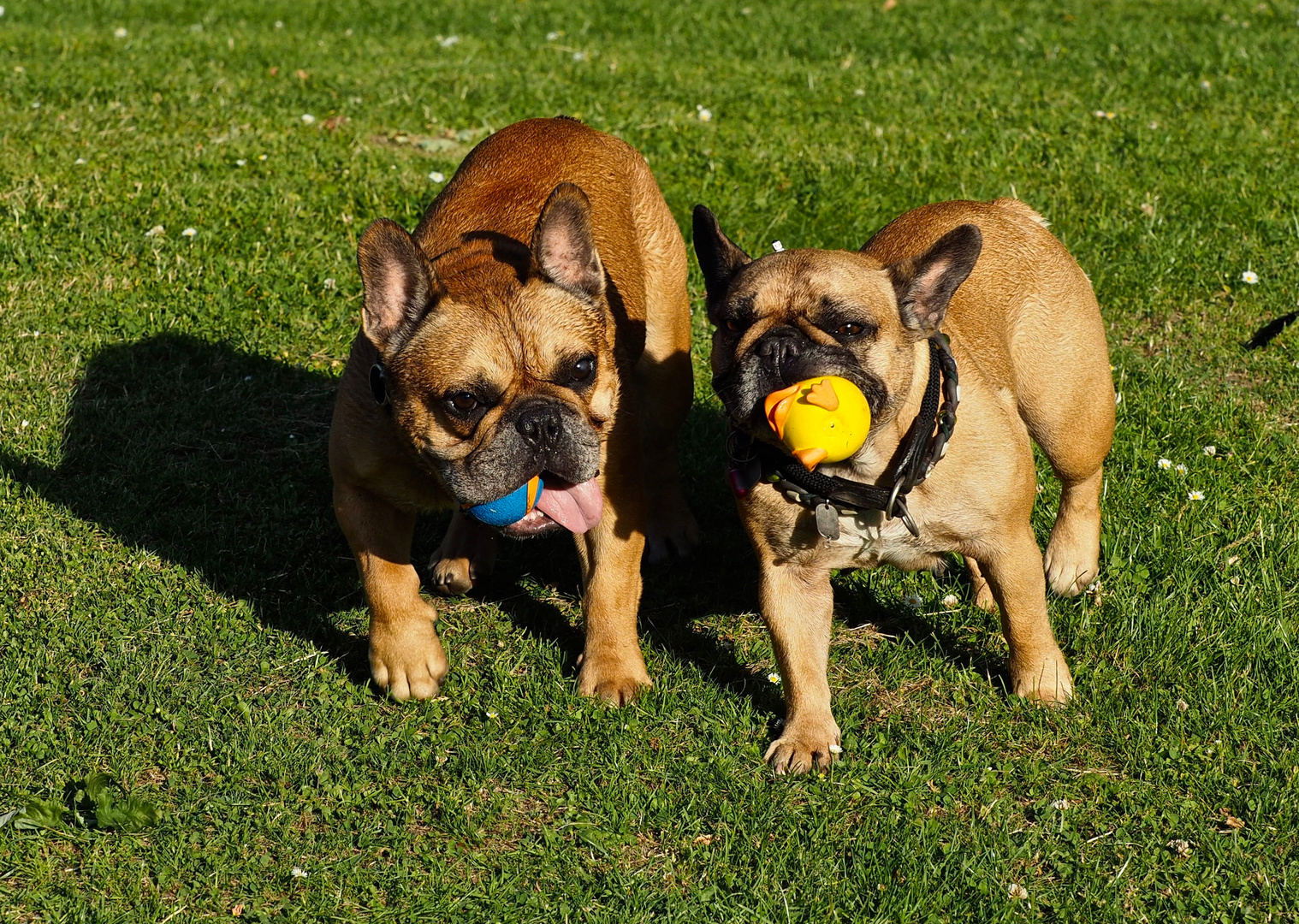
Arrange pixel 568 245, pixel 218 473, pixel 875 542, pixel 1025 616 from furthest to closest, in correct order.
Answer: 1. pixel 218 473
2. pixel 568 245
3. pixel 1025 616
4. pixel 875 542

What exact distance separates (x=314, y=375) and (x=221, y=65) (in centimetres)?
507

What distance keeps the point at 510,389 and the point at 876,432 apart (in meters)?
1.24

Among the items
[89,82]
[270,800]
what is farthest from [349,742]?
[89,82]

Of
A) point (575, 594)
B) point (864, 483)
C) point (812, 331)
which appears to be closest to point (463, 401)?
point (812, 331)

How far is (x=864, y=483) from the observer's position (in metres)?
4.33

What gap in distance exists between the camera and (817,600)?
15.4 feet

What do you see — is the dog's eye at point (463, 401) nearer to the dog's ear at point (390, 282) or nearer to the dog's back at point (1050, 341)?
the dog's ear at point (390, 282)

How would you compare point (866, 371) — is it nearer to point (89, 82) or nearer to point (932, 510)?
point (932, 510)

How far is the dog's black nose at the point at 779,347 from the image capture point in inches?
161

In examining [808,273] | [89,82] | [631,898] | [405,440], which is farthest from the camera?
[89,82]

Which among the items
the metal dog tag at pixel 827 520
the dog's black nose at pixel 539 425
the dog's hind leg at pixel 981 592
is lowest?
the dog's hind leg at pixel 981 592

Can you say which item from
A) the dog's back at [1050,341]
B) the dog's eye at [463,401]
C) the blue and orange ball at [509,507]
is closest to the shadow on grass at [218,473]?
the blue and orange ball at [509,507]

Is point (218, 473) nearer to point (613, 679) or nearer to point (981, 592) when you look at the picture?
point (613, 679)

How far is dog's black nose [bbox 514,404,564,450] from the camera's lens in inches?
173
